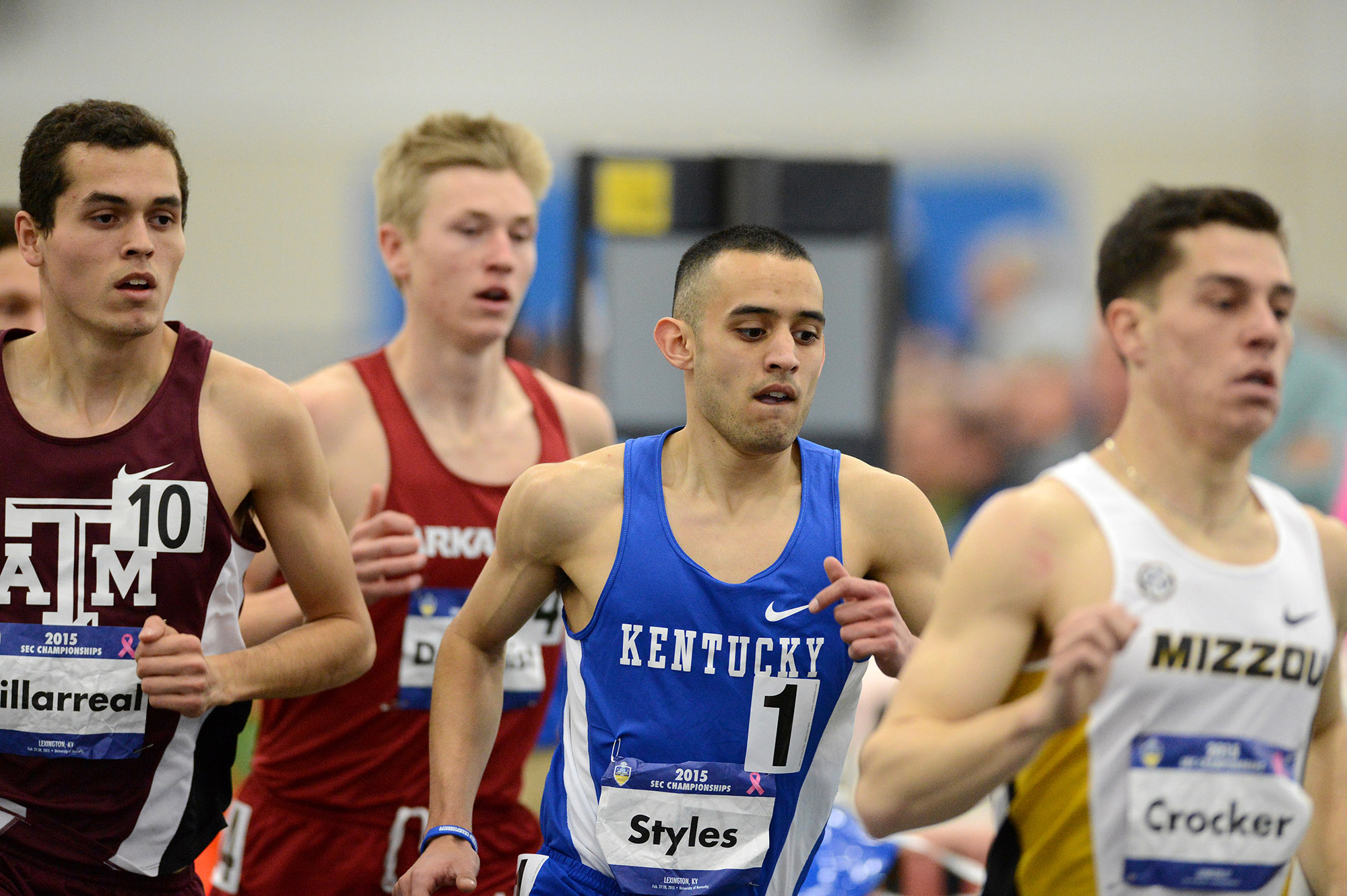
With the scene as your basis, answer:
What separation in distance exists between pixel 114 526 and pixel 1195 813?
224cm

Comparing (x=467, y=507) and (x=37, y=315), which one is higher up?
(x=37, y=315)

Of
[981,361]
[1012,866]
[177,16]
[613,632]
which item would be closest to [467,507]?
[613,632]

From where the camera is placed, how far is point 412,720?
4148mm

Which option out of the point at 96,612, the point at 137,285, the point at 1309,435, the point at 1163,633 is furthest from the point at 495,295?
the point at 1309,435

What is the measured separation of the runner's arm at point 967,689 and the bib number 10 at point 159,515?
1560 mm

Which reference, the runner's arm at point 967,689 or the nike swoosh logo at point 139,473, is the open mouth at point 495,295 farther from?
the runner's arm at point 967,689

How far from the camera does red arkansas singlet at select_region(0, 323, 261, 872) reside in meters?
3.10

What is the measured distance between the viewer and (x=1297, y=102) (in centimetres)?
1465

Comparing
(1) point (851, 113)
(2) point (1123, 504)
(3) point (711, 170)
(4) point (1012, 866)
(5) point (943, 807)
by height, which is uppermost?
(1) point (851, 113)

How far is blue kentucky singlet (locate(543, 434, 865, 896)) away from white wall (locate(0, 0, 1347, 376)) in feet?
34.0

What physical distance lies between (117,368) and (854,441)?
3393 mm

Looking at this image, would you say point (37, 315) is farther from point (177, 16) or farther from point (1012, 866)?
point (177, 16)

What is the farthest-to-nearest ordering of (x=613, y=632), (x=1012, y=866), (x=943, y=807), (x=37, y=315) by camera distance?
1. (x=37, y=315)
2. (x=613, y=632)
3. (x=1012, y=866)
4. (x=943, y=807)

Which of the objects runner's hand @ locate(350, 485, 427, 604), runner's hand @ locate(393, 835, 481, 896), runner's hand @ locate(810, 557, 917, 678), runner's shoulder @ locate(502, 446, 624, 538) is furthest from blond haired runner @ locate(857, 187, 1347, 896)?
runner's hand @ locate(350, 485, 427, 604)
